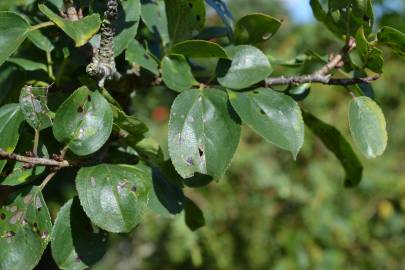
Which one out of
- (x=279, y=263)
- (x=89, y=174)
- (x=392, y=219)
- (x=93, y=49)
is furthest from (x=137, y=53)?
(x=392, y=219)

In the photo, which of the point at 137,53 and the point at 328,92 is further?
the point at 328,92

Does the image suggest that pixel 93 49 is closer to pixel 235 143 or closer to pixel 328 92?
pixel 235 143

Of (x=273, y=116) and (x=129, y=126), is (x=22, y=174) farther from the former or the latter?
(x=273, y=116)

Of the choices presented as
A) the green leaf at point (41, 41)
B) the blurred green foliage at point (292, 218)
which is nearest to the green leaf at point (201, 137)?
the green leaf at point (41, 41)

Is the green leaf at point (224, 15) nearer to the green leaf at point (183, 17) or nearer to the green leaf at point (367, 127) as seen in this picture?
the green leaf at point (183, 17)

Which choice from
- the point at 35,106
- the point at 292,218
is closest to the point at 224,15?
the point at 35,106

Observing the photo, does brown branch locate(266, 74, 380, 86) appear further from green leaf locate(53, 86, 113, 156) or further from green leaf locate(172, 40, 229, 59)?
green leaf locate(53, 86, 113, 156)
